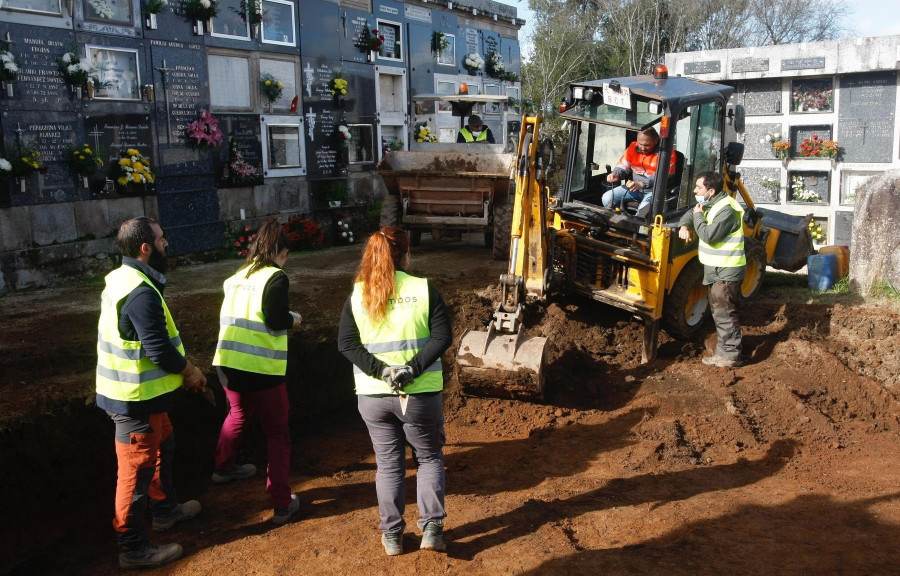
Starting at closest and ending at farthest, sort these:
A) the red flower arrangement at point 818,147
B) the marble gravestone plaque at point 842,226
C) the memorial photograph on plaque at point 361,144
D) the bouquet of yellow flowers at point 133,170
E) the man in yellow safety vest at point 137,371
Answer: the man in yellow safety vest at point 137,371 < the bouquet of yellow flowers at point 133,170 < the memorial photograph on plaque at point 361,144 < the marble gravestone plaque at point 842,226 < the red flower arrangement at point 818,147

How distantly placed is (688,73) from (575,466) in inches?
659

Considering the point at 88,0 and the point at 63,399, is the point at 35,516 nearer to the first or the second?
the point at 63,399

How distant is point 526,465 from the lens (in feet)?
17.9

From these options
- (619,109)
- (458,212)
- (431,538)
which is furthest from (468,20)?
(431,538)

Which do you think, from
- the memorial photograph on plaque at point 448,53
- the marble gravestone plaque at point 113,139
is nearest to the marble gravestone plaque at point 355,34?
the memorial photograph on plaque at point 448,53

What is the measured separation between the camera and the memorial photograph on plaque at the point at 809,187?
1784 centimetres

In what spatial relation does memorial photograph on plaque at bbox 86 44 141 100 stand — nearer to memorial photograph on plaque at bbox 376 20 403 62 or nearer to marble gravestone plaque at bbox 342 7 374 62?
marble gravestone plaque at bbox 342 7 374 62

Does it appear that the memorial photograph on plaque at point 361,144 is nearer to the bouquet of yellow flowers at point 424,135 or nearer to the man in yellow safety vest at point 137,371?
the bouquet of yellow flowers at point 424,135

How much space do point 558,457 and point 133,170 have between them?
7098 millimetres

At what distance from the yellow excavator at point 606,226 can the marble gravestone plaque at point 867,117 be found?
1142cm

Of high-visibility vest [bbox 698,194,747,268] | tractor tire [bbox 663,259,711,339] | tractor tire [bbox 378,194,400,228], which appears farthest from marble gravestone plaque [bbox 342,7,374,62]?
high-visibility vest [bbox 698,194,747,268]

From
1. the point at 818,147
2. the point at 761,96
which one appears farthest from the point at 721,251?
the point at 761,96

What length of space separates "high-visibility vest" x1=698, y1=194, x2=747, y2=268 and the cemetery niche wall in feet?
23.6

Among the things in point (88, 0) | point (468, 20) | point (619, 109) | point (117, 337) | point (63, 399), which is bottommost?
point (63, 399)
